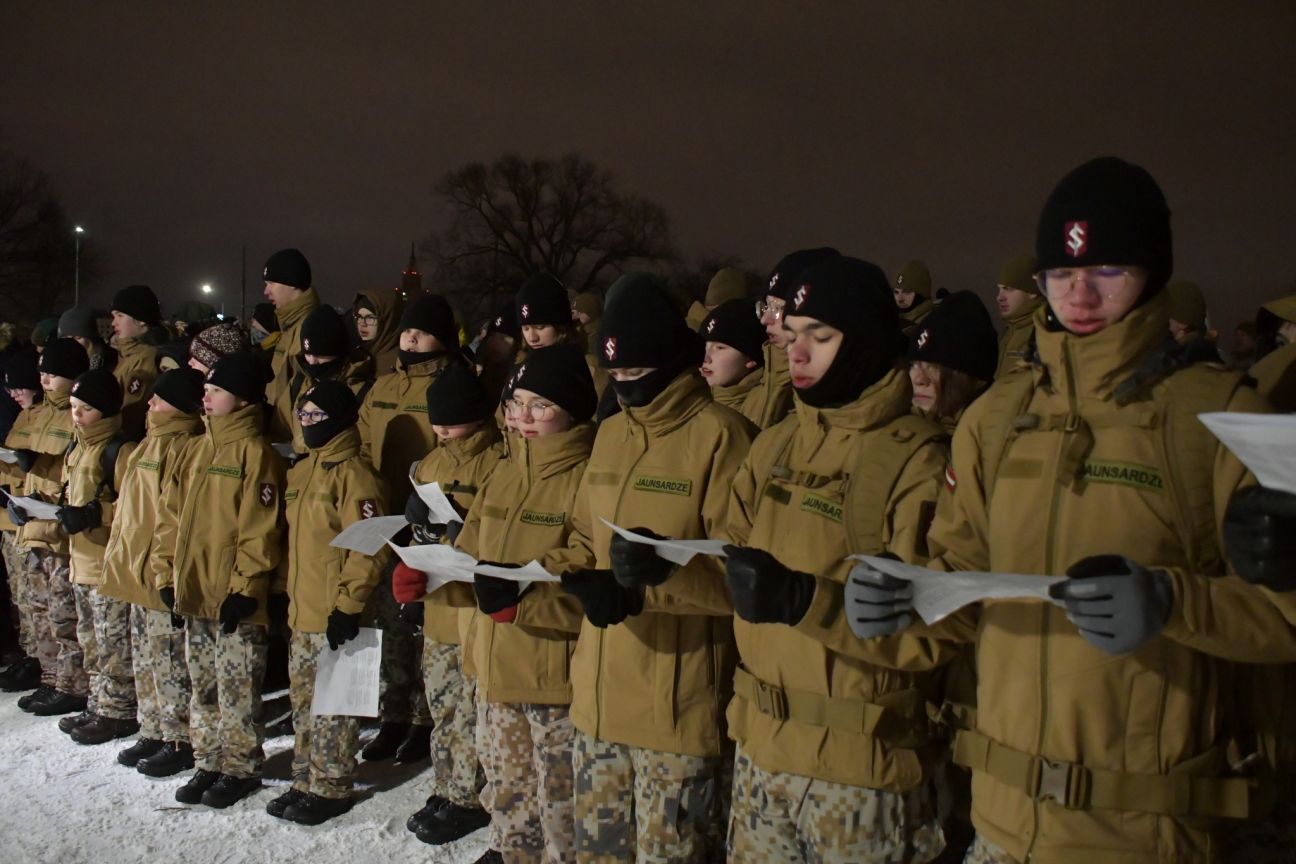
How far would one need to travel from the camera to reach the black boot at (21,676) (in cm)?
844

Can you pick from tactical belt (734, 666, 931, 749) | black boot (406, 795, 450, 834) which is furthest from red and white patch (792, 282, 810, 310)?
black boot (406, 795, 450, 834)

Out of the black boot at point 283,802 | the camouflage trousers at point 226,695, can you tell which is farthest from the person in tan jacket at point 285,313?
the black boot at point 283,802

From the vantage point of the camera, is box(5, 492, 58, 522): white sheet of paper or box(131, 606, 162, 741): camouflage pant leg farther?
box(5, 492, 58, 522): white sheet of paper

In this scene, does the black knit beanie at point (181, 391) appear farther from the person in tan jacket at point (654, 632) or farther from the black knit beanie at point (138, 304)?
the person in tan jacket at point (654, 632)

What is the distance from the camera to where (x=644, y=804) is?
3.74 meters

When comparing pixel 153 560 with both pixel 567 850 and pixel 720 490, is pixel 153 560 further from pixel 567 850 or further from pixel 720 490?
pixel 720 490

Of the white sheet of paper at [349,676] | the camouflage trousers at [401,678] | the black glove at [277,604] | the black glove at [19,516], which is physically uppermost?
the black glove at [19,516]

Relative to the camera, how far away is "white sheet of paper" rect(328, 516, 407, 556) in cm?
470

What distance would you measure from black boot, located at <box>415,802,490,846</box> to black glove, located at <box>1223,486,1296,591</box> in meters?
4.59

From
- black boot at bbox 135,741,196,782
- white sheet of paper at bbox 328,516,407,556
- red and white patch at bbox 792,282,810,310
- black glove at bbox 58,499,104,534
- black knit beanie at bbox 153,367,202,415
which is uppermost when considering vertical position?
red and white patch at bbox 792,282,810,310

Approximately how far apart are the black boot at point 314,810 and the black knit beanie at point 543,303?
314cm

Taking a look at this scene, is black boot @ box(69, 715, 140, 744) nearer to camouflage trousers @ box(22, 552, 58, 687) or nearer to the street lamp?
camouflage trousers @ box(22, 552, 58, 687)

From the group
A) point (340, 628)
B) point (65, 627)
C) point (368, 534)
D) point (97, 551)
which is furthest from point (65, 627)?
point (368, 534)

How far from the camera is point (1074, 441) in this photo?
2422 millimetres
